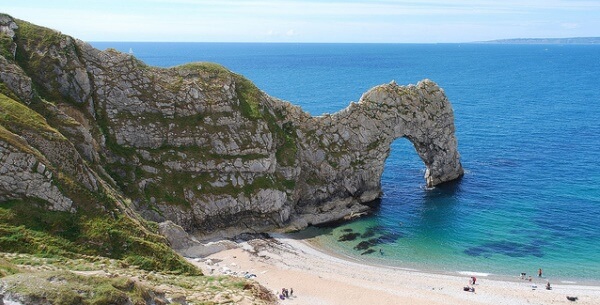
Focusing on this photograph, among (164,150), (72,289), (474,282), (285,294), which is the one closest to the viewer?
(72,289)

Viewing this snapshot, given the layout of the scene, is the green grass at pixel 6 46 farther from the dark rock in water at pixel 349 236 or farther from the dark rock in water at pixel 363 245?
the dark rock in water at pixel 363 245

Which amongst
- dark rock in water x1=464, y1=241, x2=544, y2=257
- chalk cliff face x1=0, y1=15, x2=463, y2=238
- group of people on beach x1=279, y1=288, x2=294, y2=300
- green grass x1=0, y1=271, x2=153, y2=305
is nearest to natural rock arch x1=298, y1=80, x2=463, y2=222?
chalk cliff face x1=0, y1=15, x2=463, y2=238

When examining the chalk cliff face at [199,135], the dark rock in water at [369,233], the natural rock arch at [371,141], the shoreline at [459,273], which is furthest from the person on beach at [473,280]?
the natural rock arch at [371,141]

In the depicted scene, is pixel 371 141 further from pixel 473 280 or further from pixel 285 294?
pixel 285 294

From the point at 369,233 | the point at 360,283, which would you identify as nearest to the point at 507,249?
the point at 369,233

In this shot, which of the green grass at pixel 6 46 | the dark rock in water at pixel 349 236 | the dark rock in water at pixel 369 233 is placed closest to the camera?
the green grass at pixel 6 46

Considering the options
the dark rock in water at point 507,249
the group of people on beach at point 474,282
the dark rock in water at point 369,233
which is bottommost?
the dark rock in water at point 369,233
